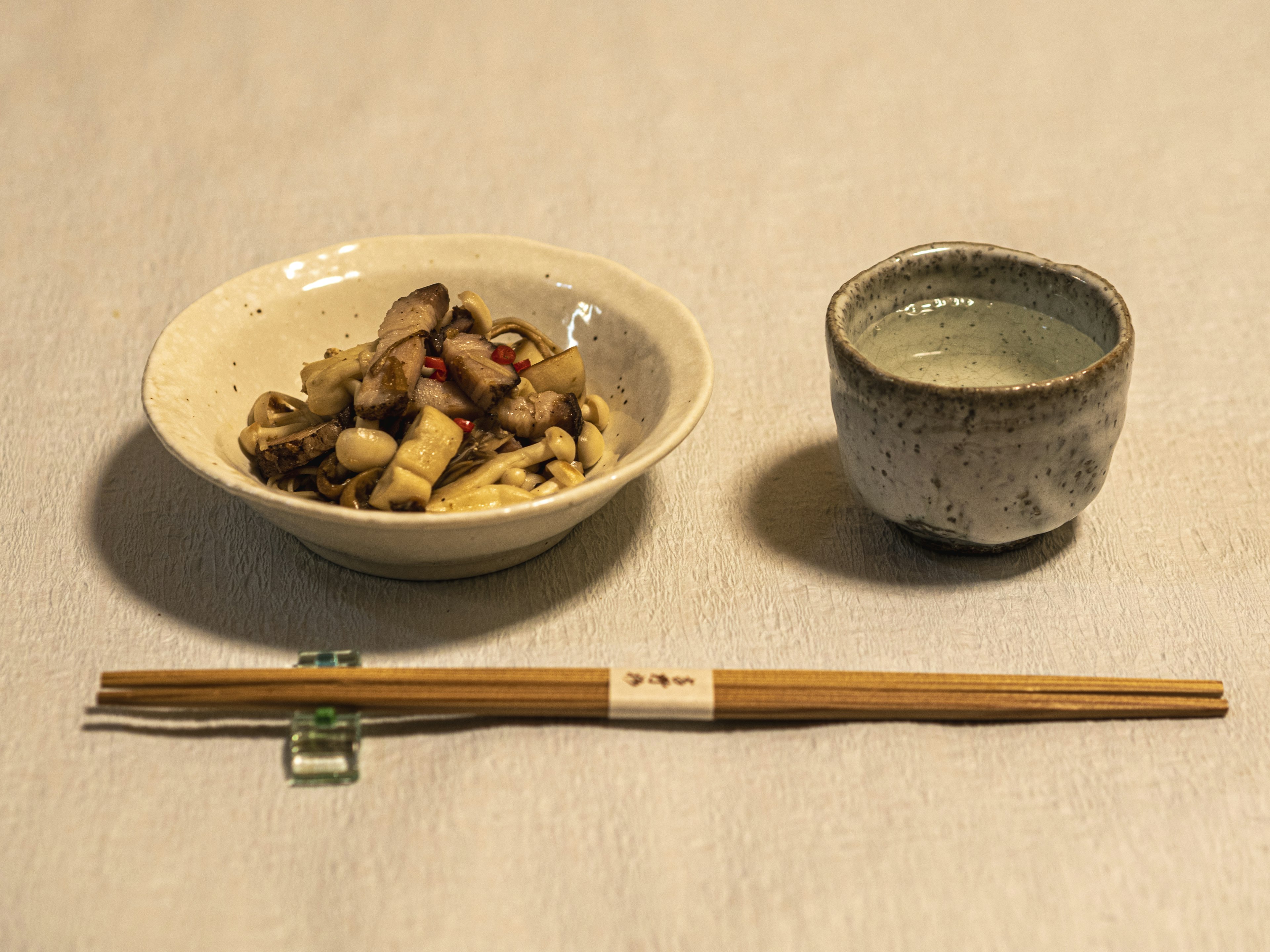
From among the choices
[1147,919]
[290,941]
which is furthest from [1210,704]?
[290,941]

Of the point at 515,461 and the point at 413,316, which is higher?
the point at 413,316

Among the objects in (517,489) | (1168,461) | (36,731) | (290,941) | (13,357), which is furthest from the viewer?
(13,357)

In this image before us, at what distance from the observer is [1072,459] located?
5.25 feet

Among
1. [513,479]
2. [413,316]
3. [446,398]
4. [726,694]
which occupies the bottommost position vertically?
[726,694]

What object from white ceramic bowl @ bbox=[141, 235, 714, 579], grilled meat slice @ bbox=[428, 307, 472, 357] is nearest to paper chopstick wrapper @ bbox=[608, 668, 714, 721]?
white ceramic bowl @ bbox=[141, 235, 714, 579]

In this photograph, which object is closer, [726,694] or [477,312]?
[726,694]

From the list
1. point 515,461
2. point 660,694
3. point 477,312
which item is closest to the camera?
point 660,694

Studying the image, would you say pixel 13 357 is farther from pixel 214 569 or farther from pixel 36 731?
pixel 36 731

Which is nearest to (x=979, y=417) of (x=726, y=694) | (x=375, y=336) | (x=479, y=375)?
(x=726, y=694)

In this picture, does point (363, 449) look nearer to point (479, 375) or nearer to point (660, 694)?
point (479, 375)

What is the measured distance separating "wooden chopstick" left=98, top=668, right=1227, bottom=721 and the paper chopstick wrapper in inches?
0.4

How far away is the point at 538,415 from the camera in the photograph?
1758 millimetres

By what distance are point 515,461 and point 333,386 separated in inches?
11.9

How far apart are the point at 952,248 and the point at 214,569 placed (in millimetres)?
1254
